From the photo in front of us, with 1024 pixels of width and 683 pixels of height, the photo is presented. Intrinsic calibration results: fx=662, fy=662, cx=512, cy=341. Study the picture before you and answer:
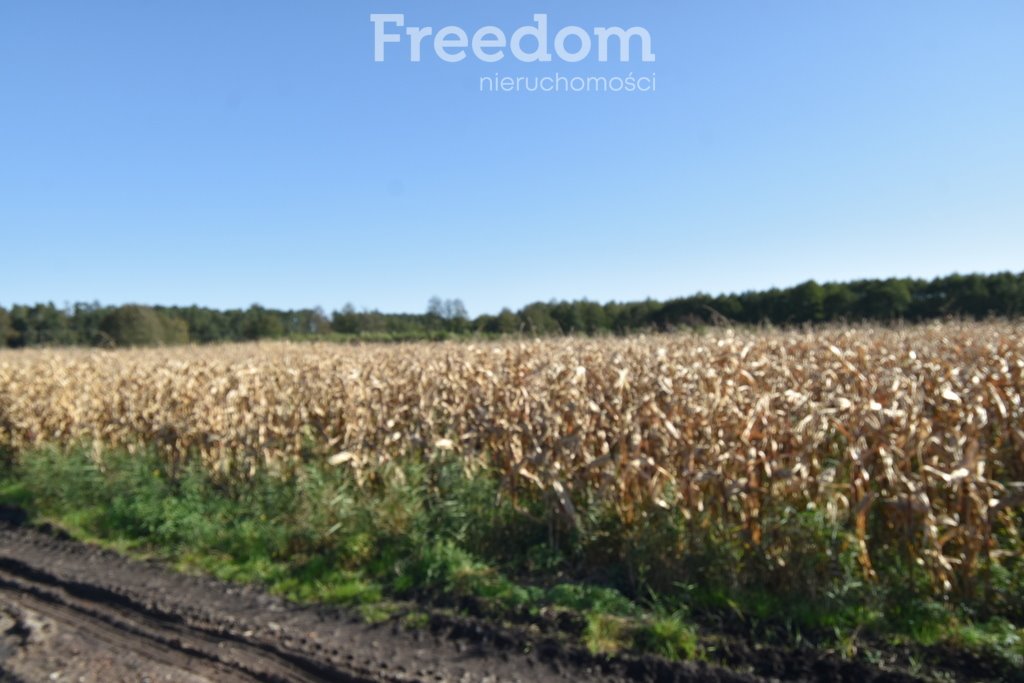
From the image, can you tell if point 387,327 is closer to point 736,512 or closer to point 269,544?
point 269,544

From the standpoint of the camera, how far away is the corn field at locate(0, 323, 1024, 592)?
4715 mm

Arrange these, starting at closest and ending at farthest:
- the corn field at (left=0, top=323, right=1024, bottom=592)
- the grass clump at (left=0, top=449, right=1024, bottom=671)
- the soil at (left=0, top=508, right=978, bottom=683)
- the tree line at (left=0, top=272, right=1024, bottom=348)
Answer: the soil at (left=0, top=508, right=978, bottom=683), the grass clump at (left=0, top=449, right=1024, bottom=671), the corn field at (left=0, top=323, right=1024, bottom=592), the tree line at (left=0, top=272, right=1024, bottom=348)

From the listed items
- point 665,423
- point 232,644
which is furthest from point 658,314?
point 232,644

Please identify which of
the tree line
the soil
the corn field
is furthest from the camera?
the tree line

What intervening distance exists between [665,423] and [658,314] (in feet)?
61.7

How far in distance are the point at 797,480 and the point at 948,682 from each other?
1500mm

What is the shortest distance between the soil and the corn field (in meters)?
1.22

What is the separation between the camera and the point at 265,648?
4441mm

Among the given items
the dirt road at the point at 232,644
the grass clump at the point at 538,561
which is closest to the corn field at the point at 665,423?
the grass clump at the point at 538,561

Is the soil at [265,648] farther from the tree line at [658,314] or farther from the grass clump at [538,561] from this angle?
the tree line at [658,314]

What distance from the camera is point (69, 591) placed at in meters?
5.71

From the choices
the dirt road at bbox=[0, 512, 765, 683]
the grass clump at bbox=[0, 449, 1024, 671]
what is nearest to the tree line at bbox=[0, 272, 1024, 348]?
the grass clump at bbox=[0, 449, 1024, 671]

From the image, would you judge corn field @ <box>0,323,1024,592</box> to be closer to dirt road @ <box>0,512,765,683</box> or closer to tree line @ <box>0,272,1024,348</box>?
dirt road @ <box>0,512,765,683</box>

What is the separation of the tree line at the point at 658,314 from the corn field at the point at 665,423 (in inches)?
142
